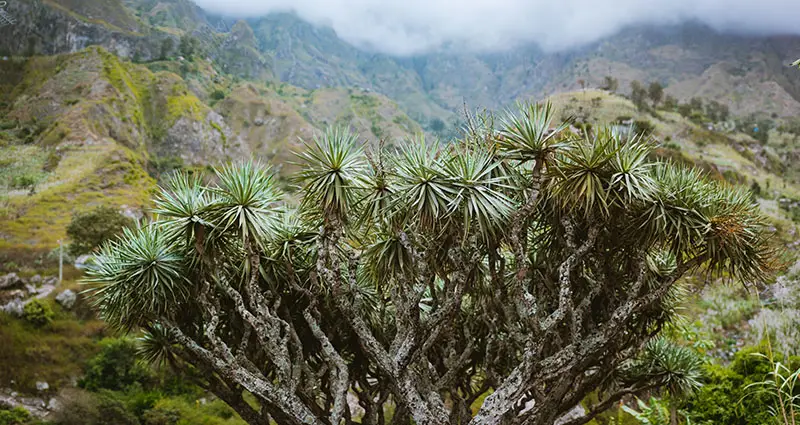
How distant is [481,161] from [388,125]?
108 metres

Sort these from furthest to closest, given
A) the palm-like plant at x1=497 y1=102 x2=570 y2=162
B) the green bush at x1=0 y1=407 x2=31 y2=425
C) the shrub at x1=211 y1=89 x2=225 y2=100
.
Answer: the shrub at x1=211 y1=89 x2=225 y2=100 < the green bush at x1=0 y1=407 x2=31 y2=425 < the palm-like plant at x1=497 y1=102 x2=570 y2=162

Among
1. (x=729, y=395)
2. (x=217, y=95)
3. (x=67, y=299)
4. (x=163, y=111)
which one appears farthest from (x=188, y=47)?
(x=729, y=395)

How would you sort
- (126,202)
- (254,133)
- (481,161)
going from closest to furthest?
(481,161) → (126,202) → (254,133)

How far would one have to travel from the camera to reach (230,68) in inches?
4540

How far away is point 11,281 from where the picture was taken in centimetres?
2650

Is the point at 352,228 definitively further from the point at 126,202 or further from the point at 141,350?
the point at 126,202

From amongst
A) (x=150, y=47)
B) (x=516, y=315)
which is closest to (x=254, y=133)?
(x=150, y=47)

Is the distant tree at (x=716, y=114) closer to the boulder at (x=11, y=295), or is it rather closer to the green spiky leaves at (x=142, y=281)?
the green spiky leaves at (x=142, y=281)

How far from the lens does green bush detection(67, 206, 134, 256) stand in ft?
89.3

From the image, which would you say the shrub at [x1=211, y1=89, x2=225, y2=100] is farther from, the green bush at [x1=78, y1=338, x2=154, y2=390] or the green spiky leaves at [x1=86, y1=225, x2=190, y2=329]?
the green spiky leaves at [x1=86, y1=225, x2=190, y2=329]

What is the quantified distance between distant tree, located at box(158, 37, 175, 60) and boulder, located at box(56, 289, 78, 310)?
254 feet

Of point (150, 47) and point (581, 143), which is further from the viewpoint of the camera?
point (150, 47)

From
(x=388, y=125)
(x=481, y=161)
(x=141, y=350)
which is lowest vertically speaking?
(x=388, y=125)

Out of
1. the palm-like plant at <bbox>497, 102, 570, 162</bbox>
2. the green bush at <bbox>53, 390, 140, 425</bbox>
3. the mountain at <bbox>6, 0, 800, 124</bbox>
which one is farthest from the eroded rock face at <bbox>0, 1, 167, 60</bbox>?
the palm-like plant at <bbox>497, 102, 570, 162</bbox>
